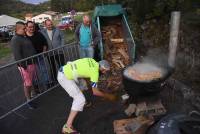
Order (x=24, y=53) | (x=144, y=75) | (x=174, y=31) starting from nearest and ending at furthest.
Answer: (x=144, y=75), (x=174, y=31), (x=24, y=53)

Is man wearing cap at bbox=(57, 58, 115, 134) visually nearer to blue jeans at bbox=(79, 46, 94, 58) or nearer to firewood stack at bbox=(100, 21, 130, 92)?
firewood stack at bbox=(100, 21, 130, 92)

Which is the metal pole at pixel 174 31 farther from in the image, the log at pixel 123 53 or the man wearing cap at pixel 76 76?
the log at pixel 123 53

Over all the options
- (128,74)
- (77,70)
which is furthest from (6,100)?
(128,74)

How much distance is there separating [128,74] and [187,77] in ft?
7.66

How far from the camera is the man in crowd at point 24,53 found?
7.77m

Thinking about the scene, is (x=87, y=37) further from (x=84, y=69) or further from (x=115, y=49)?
(x=84, y=69)

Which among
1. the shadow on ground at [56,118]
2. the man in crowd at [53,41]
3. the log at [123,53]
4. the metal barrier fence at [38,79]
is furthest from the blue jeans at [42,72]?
the log at [123,53]

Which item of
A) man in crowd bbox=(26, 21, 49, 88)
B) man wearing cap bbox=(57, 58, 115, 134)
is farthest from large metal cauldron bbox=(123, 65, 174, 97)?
man in crowd bbox=(26, 21, 49, 88)

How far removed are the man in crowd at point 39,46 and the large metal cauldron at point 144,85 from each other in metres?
2.87

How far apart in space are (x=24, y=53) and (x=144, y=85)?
3.32 m

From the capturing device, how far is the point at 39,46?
8.77 m

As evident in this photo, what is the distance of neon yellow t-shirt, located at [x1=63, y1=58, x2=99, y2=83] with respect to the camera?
20.4 feet

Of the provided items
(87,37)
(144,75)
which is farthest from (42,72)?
(144,75)

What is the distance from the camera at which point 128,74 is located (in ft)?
22.0
